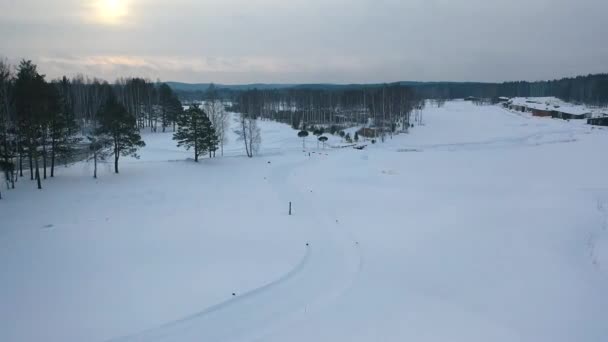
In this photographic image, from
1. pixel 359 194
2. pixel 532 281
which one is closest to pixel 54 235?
pixel 359 194

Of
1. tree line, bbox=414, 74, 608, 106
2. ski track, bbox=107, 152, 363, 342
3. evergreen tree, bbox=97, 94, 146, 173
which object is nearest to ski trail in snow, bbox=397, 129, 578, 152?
evergreen tree, bbox=97, 94, 146, 173

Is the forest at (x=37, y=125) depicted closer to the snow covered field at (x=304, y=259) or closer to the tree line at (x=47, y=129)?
the tree line at (x=47, y=129)

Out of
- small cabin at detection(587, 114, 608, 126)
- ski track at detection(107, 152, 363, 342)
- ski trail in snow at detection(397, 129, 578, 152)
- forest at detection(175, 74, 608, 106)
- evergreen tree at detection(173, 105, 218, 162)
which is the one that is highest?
forest at detection(175, 74, 608, 106)

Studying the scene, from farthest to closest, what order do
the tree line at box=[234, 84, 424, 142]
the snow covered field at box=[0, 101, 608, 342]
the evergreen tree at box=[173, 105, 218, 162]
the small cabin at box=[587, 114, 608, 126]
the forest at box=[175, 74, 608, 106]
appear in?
1. the forest at box=[175, 74, 608, 106]
2. the small cabin at box=[587, 114, 608, 126]
3. the tree line at box=[234, 84, 424, 142]
4. the evergreen tree at box=[173, 105, 218, 162]
5. the snow covered field at box=[0, 101, 608, 342]

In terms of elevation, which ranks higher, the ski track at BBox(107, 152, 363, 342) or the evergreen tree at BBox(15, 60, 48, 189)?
the evergreen tree at BBox(15, 60, 48, 189)

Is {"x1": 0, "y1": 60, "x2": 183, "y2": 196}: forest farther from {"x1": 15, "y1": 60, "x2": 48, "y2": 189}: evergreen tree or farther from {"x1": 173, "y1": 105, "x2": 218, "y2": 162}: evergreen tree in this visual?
{"x1": 173, "y1": 105, "x2": 218, "y2": 162}: evergreen tree

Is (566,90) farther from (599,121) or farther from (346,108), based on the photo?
(346,108)

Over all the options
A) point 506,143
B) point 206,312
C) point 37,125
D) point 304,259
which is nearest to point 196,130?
point 37,125

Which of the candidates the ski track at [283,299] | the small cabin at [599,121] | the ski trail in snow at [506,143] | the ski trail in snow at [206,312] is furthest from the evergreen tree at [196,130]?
the small cabin at [599,121]

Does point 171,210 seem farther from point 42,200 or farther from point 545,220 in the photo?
point 545,220
